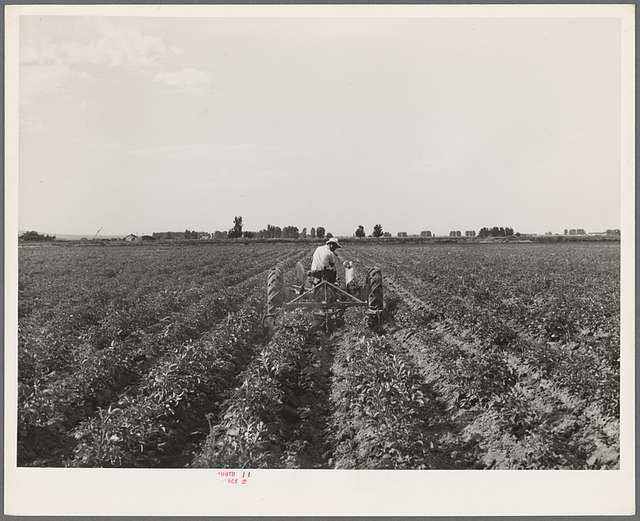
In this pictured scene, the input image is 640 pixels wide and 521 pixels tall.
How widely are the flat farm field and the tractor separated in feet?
1.07

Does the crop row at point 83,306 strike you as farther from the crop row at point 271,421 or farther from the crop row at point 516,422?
the crop row at point 516,422

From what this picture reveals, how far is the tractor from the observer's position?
6.85m

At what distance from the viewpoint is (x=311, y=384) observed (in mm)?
5551

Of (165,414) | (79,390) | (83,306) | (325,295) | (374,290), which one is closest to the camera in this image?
(165,414)

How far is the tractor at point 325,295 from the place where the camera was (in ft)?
22.5

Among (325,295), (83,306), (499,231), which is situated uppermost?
(499,231)

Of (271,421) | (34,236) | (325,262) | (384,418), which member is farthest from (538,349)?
(34,236)

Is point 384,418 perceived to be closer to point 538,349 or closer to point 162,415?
point 162,415

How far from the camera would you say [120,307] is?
877 cm

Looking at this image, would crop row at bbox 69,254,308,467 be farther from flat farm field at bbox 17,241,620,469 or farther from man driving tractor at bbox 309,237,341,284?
man driving tractor at bbox 309,237,341,284

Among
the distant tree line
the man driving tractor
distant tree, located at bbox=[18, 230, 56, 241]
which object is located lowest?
the man driving tractor

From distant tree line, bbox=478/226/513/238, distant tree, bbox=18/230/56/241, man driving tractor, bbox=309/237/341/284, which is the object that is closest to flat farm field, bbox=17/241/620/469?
distant tree, bbox=18/230/56/241

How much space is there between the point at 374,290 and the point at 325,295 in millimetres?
1039

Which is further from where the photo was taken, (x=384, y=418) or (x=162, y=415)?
(x=162, y=415)
